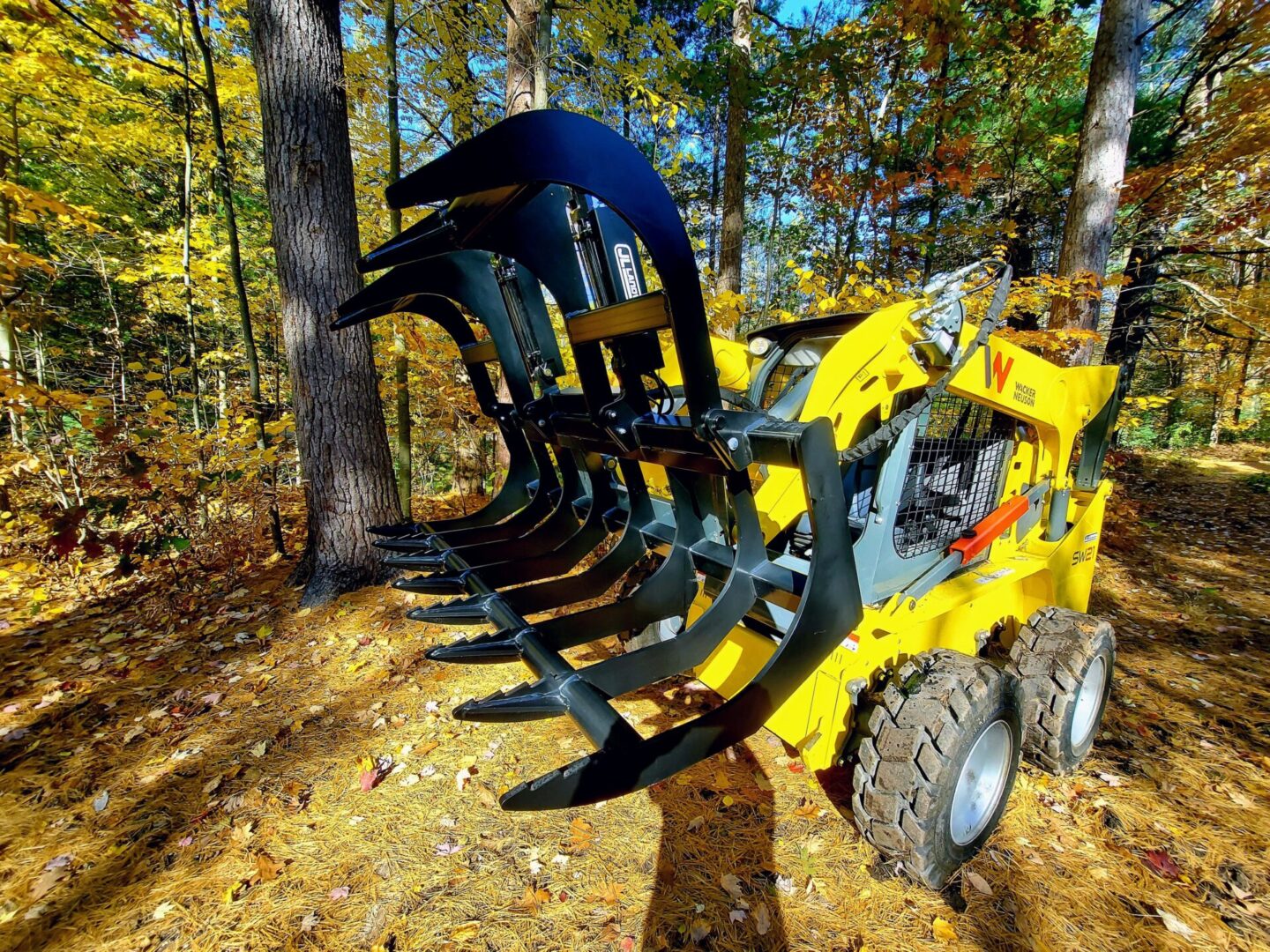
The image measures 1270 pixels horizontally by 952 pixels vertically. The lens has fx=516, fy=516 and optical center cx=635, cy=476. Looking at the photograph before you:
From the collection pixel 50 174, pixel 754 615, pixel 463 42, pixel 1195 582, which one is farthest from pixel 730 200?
pixel 50 174

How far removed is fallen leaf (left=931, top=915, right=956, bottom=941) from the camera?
5.82 feet

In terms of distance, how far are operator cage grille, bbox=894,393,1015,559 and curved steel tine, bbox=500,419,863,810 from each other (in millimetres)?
895

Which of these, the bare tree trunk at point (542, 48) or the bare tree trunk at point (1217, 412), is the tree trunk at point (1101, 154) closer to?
the bare tree trunk at point (542, 48)

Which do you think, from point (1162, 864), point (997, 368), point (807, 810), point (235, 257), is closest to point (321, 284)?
point (235, 257)

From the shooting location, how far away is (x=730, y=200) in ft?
26.7

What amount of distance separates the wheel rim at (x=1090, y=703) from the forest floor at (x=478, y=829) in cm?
18

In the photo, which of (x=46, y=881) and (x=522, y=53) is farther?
(x=522, y=53)

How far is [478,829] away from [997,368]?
2.94 metres

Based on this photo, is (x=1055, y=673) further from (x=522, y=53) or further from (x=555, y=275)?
(x=522, y=53)

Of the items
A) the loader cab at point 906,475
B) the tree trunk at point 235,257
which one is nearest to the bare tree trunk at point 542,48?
the tree trunk at point 235,257

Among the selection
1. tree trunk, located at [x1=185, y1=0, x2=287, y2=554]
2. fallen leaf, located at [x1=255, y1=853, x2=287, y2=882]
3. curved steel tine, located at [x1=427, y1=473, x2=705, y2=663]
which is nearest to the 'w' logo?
curved steel tine, located at [x1=427, y1=473, x2=705, y2=663]

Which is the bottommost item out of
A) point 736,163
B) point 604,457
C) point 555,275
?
point 604,457

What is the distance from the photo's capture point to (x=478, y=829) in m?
2.17

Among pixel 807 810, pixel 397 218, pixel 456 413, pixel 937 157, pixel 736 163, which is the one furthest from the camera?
pixel 937 157
